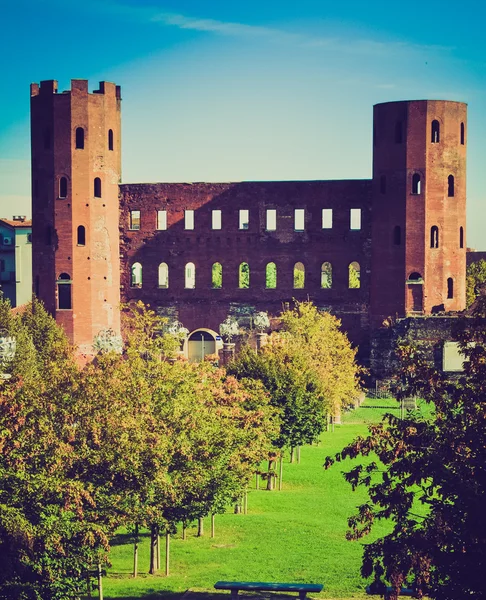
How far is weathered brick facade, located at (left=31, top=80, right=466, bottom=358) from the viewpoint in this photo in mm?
51344

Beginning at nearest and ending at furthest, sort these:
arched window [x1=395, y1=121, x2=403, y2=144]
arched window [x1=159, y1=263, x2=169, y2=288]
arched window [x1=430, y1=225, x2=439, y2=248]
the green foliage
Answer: arched window [x1=395, y1=121, x2=403, y2=144]
arched window [x1=430, y1=225, x2=439, y2=248]
arched window [x1=159, y1=263, x2=169, y2=288]
the green foliage

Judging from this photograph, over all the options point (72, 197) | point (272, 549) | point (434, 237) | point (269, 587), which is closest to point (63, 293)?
point (72, 197)

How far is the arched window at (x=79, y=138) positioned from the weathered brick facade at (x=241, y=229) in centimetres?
15

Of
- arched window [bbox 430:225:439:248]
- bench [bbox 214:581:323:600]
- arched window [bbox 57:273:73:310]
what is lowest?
bench [bbox 214:581:323:600]

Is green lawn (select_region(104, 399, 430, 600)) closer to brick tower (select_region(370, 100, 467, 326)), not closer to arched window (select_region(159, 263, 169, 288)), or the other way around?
brick tower (select_region(370, 100, 467, 326))

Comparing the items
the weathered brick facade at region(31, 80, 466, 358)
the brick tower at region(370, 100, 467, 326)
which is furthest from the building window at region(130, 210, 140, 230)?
the brick tower at region(370, 100, 467, 326)

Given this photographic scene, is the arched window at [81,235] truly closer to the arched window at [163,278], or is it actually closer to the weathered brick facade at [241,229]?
the weathered brick facade at [241,229]

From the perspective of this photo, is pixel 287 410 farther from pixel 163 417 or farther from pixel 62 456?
pixel 62 456

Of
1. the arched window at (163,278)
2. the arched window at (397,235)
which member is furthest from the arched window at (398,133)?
the arched window at (163,278)

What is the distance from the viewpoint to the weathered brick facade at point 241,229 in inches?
2021

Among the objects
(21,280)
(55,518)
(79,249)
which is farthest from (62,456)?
(21,280)

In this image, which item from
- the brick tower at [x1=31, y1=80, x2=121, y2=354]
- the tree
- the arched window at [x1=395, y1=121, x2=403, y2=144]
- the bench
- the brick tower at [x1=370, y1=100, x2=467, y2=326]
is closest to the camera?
the tree

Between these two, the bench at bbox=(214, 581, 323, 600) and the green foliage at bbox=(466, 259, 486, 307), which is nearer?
the bench at bbox=(214, 581, 323, 600)

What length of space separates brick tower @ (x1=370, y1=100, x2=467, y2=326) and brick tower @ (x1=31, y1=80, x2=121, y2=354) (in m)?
12.4
